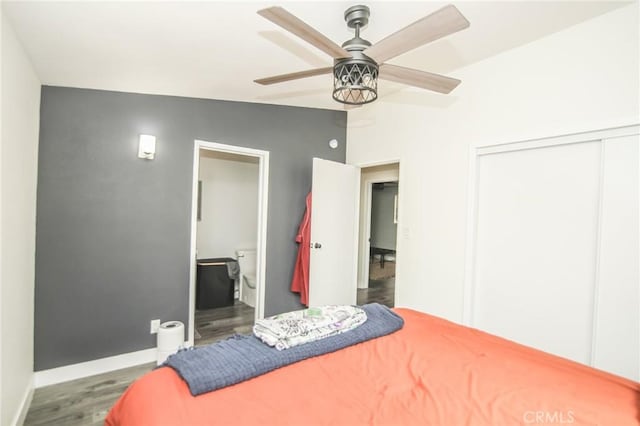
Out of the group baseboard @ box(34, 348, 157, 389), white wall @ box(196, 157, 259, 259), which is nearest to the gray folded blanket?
baseboard @ box(34, 348, 157, 389)

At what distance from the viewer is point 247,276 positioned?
448 cm

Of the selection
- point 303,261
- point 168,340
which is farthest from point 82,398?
point 303,261

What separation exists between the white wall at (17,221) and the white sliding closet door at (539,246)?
3121 mm

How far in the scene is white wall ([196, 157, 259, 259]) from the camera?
15.6 ft

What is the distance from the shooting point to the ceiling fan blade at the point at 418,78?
1765 millimetres

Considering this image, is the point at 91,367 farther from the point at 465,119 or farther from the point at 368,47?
the point at 465,119

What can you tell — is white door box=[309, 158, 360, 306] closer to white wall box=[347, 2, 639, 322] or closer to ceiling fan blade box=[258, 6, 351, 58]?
white wall box=[347, 2, 639, 322]

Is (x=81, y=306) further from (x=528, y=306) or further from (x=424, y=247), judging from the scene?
(x=528, y=306)

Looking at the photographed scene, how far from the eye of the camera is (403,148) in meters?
3.25

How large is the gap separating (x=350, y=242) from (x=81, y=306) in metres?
2.65

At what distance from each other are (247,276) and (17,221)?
283 centimetres

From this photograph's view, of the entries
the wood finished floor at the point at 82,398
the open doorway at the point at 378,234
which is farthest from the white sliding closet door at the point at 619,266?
the wood finished floor at the point at 82,398

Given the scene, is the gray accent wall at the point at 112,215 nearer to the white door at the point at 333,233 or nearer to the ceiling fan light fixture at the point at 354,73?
the white door at the point at 333,233

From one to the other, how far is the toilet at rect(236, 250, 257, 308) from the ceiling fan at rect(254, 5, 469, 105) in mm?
3099
